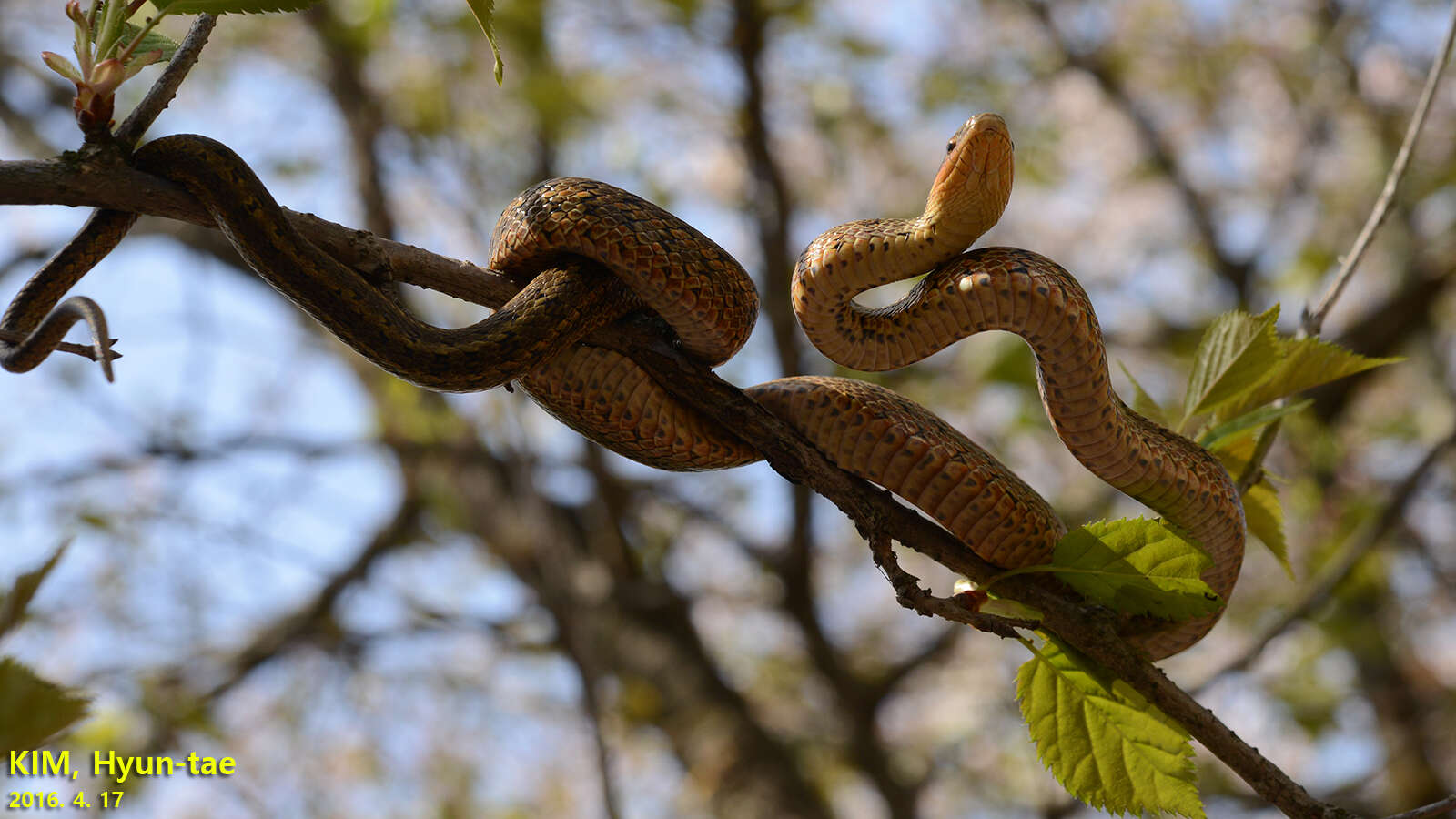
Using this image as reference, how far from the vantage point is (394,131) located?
29.2 ft

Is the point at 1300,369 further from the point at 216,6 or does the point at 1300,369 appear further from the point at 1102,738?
the point at 216,6

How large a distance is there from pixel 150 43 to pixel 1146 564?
1931 millimetres

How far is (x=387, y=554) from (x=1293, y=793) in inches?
371

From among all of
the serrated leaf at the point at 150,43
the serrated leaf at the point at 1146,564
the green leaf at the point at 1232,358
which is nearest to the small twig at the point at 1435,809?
the serrated leaf at the point at 1146,564

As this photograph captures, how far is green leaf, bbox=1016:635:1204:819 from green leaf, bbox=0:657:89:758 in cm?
156

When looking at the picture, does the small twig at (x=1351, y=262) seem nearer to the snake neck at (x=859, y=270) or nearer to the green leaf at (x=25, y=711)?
the snake neck at (x=859, y=270)

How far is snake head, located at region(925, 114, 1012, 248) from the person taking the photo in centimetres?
205

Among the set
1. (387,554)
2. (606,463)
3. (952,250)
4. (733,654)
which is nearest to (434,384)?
(952,250)

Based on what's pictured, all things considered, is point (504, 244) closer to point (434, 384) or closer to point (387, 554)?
point (434, 384)

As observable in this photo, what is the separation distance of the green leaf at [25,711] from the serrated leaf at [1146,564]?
1.63 m

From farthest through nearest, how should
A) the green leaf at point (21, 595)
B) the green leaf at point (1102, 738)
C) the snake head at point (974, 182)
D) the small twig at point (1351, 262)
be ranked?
1. the small twig at point (1351, 262)
2. the snake head at point (974, 182)
3. the green leaf at point (1102, 738)
4. the green leaf at point (21, 595)

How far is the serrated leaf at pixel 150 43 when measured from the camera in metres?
1.63

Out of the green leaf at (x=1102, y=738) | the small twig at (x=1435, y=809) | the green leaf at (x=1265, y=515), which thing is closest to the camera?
the small twig at (x=1435, y=809)

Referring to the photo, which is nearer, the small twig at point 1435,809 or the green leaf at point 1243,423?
the small twig at point 1435,809
